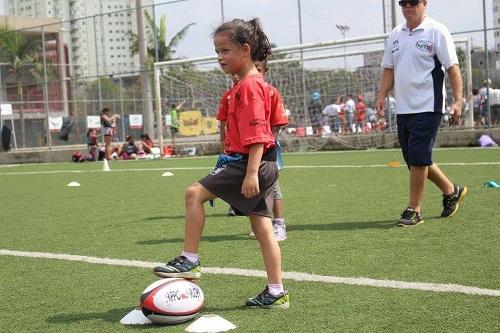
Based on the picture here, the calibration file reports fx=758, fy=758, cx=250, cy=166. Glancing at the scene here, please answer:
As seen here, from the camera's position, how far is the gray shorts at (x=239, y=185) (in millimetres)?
4141

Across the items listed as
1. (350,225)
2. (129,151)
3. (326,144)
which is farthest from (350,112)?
(350,225)

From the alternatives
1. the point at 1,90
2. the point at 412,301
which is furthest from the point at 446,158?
the point at 1,90

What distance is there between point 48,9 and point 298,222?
2038 inches

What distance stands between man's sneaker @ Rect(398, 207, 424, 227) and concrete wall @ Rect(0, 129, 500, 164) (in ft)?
44.2

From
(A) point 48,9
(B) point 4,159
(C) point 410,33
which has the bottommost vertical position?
(B) point 4,159

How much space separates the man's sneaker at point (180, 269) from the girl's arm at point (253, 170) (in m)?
0.55

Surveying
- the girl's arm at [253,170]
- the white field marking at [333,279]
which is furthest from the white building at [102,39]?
the girl's arm at [253,170]

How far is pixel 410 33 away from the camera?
6.94 m

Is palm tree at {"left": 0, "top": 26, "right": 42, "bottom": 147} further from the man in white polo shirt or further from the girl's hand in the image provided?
the girl's hand

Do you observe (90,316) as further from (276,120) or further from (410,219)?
(410,219)

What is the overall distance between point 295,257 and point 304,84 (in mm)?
19476

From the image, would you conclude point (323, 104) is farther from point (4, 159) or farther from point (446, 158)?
point (4, 159)

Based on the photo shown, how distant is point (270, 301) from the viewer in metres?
4.03

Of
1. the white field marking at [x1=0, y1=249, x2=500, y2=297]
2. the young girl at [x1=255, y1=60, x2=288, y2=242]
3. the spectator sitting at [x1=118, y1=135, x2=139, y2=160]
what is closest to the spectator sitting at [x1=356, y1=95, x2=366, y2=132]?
the spectator sitting at [x1=118, y1=135, x2=139, y2=160]
